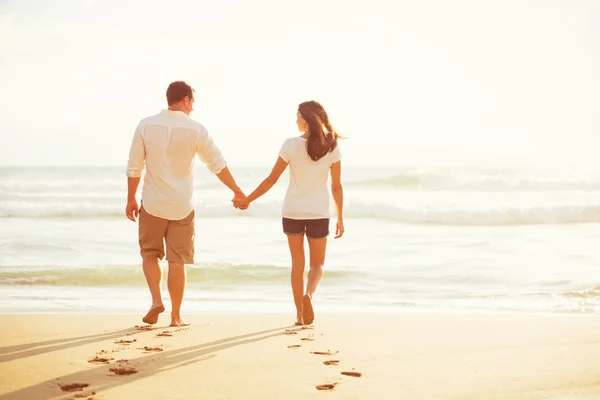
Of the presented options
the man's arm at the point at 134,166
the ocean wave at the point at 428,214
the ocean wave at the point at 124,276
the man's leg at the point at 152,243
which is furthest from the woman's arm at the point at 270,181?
the ocean wave at the point at 428,214

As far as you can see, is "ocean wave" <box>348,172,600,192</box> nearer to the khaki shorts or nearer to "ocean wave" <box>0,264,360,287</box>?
"ocean wave" <box>0,264,360,287</box>

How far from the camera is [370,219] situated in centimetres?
1703

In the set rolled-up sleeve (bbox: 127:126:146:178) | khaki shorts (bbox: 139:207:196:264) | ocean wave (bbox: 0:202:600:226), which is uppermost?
rolled-up sleeve (bbox: 127:126:146:178)

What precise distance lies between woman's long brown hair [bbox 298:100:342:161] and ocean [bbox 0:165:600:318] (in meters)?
1.75

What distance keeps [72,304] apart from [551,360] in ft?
14.2

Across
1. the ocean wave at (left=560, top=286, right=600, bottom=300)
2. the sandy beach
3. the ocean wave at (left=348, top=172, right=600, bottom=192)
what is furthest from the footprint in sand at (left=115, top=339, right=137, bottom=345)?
the ocean wave at (left=348, top=172, right=600, bottom=192)

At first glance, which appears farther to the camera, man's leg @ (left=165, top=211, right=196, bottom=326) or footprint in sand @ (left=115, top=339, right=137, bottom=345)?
man's leg @ (left=165, top=211, right=196, bottom=326)

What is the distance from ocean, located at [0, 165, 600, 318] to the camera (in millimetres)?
6984

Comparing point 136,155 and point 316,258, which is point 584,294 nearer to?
point 316,258

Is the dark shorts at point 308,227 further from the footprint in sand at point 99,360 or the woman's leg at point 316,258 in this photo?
the footprint in sand at point 99,360

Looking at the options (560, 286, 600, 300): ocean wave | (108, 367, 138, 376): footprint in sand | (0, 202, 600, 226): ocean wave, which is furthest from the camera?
(0, 202, 600, 226): ocean wave

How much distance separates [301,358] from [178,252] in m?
1.39

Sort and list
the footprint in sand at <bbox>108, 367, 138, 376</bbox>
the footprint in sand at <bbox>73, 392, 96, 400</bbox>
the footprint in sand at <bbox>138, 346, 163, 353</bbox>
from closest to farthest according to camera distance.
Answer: the footprint in sand at <bbox>73, 392, 96, 400</bbox> → the footprint in sand at <bbox>108, 367, 138, 376</bbox> → the footprint in sand at <bbox>138, 346, 163, 353</bbox>

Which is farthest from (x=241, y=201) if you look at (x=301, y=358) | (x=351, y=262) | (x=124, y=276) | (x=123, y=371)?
(x=351, y=262)
